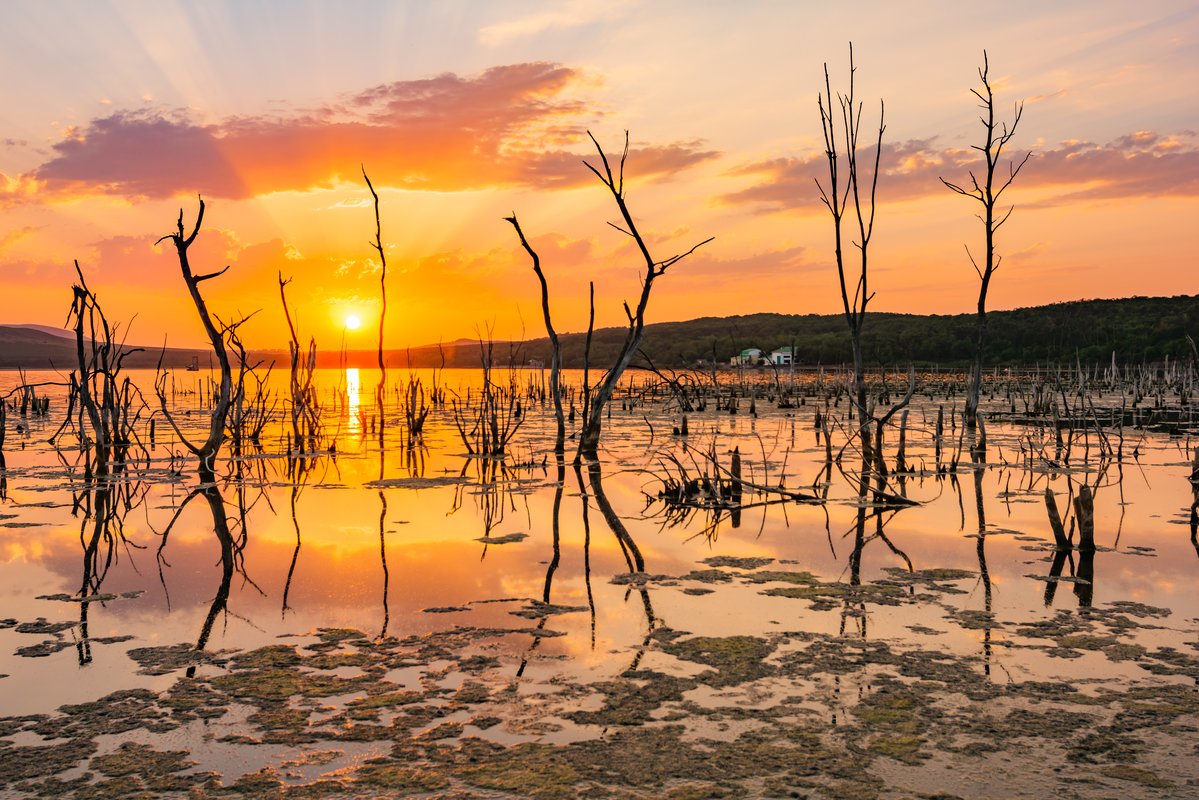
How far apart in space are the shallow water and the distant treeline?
190 ft

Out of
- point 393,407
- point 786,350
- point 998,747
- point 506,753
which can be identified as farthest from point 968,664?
point 786,350

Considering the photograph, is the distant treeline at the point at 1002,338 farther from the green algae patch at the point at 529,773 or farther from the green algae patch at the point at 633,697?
the green algae patch at the point at 529,773

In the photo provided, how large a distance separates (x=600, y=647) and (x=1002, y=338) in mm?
98499

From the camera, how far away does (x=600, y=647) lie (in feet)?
19.7

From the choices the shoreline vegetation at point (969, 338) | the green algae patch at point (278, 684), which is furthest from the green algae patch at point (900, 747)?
the shoreline vegetation at point (969, 338)

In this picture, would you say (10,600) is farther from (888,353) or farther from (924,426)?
(888,353)

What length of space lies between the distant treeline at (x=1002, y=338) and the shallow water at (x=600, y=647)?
57.9 metres

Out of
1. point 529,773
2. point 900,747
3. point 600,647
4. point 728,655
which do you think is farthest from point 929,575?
point 529,773

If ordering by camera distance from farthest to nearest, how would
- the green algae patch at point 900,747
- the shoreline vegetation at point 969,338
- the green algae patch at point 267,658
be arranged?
the shoreline vegetation at point 969,338, the green algae patch at point 267,658, the green algae patch at point 900,747

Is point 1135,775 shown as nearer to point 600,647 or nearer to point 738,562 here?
point 600,647

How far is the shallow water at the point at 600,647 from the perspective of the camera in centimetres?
425

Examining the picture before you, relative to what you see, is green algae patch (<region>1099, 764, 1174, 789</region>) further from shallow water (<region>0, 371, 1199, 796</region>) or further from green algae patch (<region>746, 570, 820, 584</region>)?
green algae patch (<region>746, 570, 820, 584</region>)

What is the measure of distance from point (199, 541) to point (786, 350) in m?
102

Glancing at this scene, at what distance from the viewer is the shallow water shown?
4254mm
